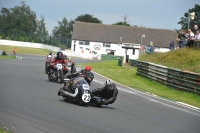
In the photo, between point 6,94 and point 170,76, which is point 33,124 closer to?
point 6,94

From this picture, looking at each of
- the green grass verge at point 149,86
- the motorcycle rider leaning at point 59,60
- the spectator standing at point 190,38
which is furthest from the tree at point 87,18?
the motorcycle rider leaning at point 59,60

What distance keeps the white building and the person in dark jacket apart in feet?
237

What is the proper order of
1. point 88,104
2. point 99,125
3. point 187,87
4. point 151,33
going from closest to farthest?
point 99,125
point 88,104
point 187,87
point 151,33

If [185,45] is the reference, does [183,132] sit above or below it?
below

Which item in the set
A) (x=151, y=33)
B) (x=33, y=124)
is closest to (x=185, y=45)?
(x=33, y=124)

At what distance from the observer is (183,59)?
27.4 m

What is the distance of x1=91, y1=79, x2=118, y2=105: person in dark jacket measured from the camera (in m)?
13.6

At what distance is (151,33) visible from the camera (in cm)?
8944

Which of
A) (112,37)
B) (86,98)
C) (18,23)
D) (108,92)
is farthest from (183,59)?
(112,37)

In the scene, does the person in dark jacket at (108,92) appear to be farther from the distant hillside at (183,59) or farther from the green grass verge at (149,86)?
the distant hillside at (183,59)

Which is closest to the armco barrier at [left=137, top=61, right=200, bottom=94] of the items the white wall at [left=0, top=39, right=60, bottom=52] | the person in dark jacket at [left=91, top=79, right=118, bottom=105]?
the person in dark jacket at [left=91, top=79, right=118, bottom=105]

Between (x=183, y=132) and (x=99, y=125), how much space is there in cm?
209

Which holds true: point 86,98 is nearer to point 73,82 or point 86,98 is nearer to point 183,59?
point 73,82

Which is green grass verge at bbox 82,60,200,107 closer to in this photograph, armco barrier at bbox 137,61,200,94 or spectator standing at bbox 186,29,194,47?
armco barrier at bbox 137,61,200,94
